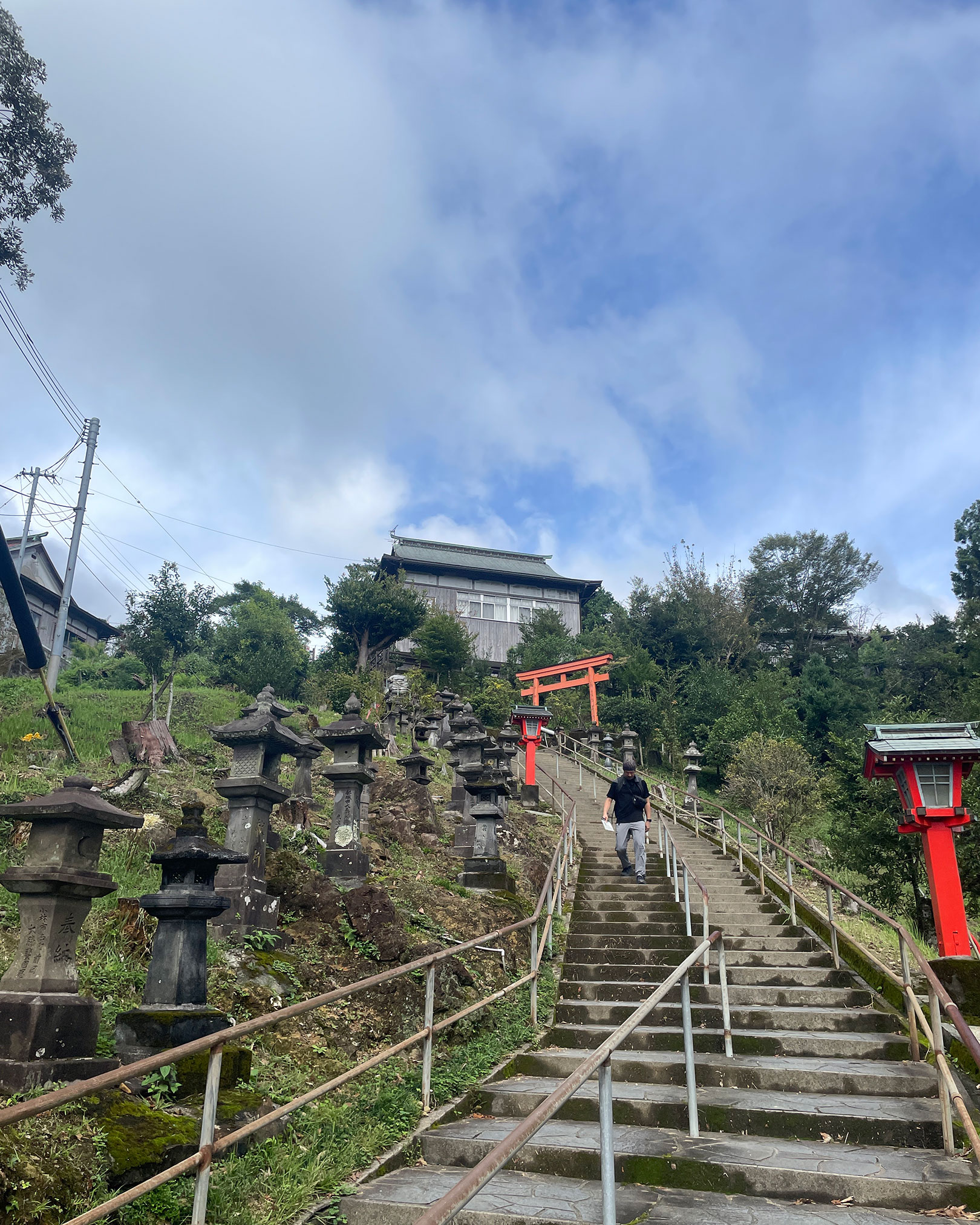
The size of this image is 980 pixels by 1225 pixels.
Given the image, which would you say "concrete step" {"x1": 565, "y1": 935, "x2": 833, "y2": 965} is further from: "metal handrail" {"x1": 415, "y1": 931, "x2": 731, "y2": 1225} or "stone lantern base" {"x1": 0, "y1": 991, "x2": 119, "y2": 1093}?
"stone lantern base" {"x1": 0, "y1": 991, "x2": 119, "y2": 1093}

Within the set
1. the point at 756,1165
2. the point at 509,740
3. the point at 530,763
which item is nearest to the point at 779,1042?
the point at 756,1165

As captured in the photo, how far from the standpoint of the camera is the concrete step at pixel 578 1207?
11.6ft

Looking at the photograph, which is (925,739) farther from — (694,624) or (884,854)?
(694,624)

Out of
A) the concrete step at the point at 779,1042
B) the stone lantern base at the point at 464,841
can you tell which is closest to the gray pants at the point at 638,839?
the stone lantern base at the point at 464,841

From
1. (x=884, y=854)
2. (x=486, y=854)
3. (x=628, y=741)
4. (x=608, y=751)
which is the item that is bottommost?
(x=486, y=854)

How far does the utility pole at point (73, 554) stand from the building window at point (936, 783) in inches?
681

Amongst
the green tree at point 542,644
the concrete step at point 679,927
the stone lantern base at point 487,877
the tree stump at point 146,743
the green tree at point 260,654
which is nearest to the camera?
the concrete step at point 679,927

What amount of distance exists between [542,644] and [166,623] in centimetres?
1865

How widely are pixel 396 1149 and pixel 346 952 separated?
2.49 m

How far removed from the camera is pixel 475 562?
138 feet

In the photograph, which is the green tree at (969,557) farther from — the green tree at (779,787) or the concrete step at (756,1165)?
the concrete step at (756,1165)

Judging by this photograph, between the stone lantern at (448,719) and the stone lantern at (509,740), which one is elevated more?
the stone lantern at (448,719)

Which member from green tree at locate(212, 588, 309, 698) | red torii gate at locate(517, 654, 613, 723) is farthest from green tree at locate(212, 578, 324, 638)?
red torii gate at locate(517, 654, 613, 723)

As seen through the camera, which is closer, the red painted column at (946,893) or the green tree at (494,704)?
the red painted column at (946,893)
